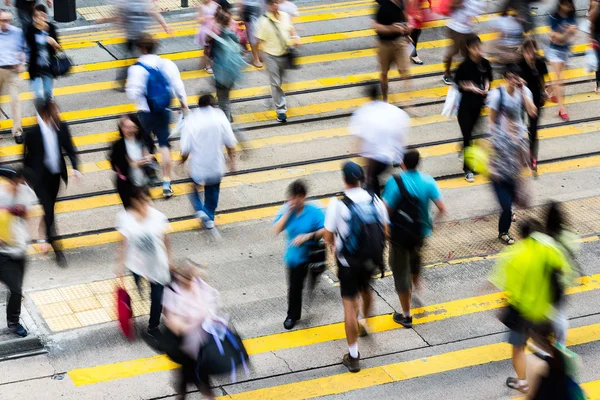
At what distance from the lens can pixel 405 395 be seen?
907 centimetres

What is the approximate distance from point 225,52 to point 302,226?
4897 millimetres

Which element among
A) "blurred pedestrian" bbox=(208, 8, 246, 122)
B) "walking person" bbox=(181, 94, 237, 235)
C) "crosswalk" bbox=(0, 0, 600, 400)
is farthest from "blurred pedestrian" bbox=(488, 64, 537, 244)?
"blurred pedestrian" bbox=(208, 8, 246, 122)

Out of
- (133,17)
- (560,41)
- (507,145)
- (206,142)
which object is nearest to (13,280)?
(206,142)

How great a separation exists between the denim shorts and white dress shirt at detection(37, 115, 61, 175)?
162 cm

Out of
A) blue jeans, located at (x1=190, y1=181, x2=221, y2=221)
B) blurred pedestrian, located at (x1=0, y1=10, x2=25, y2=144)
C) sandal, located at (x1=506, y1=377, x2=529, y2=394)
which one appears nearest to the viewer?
sandal, located at (x1=506, y1=377, x2=529, y2=394)

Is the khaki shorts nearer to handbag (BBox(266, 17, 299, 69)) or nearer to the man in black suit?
handbag (BBox(266, 17, 299, 69))

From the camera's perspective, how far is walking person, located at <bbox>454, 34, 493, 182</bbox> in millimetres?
12875

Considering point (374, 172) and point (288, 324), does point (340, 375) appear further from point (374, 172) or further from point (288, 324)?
point (374, 172)

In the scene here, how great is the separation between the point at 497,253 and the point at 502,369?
2361 mm

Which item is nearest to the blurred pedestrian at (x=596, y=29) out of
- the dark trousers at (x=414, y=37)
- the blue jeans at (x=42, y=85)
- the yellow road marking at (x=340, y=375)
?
the dark trousers at (x=414, y=37)

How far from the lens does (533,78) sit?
42.6ft

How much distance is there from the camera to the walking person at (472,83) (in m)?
12.9

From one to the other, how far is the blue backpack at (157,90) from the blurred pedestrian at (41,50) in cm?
188

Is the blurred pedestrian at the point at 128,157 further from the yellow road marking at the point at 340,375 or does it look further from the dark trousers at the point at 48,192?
the yellow road marking at the point at 340,375
